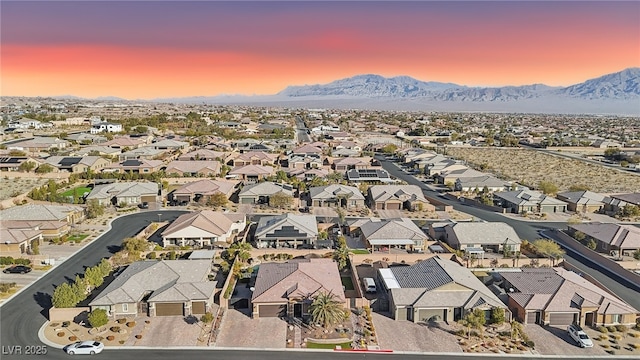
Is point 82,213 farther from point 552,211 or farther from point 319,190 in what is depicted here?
point 552,211

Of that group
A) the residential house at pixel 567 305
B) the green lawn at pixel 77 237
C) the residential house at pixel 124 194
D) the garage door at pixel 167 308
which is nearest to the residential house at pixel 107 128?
the residential house at pixel 124 194

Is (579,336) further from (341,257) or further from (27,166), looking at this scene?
(27,166)

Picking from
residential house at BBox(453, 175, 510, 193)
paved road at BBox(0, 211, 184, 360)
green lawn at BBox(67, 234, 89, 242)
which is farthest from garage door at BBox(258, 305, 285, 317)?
residential house at BBox(453, 175, 510, 193)

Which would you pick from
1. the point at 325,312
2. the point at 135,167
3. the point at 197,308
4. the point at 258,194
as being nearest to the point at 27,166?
the point at 135,167

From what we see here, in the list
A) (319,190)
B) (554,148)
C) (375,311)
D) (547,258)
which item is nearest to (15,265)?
(375,311)

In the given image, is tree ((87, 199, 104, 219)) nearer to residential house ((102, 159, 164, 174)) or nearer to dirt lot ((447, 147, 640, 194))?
residential house ((102, 159, 164, 174))

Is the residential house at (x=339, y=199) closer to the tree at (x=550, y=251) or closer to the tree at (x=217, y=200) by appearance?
the tree at (x=217, y=200)
